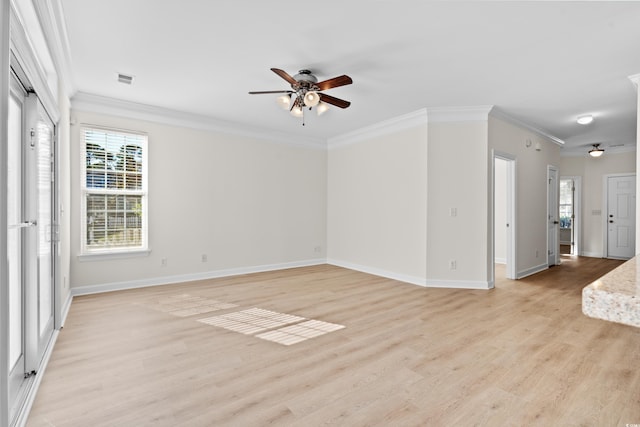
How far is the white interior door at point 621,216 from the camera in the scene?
7.18m

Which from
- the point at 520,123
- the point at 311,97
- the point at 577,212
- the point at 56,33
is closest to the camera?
the point at 56,33

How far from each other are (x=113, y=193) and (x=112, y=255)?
88 cm

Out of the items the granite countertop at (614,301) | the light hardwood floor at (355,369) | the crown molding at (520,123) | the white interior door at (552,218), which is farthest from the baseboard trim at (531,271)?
the granite countertop at (614,301)

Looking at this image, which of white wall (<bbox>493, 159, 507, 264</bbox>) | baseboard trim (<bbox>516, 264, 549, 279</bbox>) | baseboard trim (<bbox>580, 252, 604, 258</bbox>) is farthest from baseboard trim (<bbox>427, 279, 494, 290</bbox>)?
baseboard trim (<bbox>580, 252, 604, 258</bbox>)

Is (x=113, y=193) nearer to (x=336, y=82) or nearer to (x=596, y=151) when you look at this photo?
(x=336, y=82)

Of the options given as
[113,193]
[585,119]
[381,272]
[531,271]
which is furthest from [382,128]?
[113,193]

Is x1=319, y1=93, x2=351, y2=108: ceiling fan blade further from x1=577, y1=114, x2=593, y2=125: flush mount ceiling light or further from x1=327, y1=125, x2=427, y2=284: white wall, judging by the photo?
x1=577, y1=114, x2=593, y2=125: flush mount ceiling light

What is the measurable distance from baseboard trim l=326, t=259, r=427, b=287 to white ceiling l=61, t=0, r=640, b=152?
264 cm

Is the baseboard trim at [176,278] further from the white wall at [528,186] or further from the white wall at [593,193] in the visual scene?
the white wall at [593,193]

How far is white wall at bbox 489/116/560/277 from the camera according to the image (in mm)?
5098

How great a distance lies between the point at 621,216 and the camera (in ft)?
24.1

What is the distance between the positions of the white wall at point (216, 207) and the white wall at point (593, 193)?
6463 mm

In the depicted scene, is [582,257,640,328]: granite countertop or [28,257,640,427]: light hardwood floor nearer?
[582,257,640,328]: granite countertop

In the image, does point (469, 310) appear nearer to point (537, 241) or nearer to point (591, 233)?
point (537, 241)
